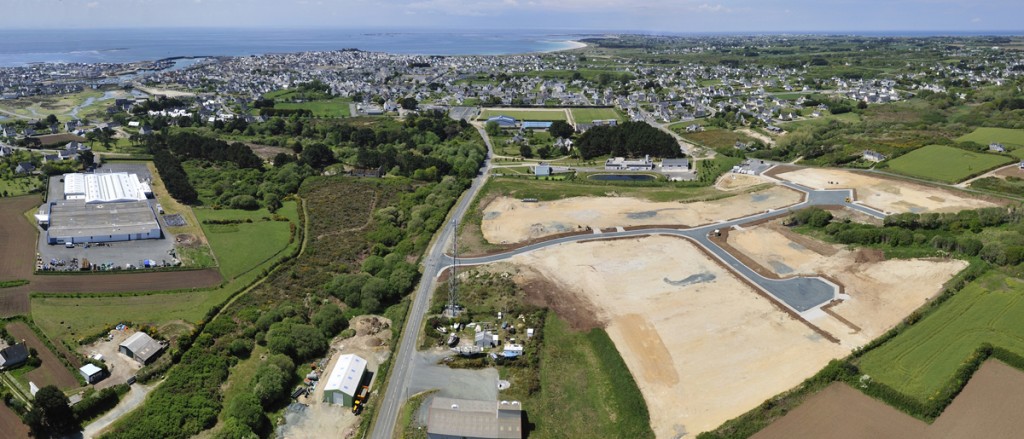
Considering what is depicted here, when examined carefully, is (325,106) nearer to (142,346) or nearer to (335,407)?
(142,346)

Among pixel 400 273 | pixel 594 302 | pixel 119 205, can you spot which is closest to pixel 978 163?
pixel 594 302

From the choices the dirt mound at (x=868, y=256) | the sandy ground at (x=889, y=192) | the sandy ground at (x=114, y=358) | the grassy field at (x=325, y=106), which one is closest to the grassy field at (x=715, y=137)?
the sandy ground at (x=889, y=192)

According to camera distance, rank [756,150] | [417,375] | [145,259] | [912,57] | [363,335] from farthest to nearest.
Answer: [912,57] < [756,150] < [145,259] < [363,335] < [417,375]

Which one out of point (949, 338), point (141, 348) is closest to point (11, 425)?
point (141, 348)

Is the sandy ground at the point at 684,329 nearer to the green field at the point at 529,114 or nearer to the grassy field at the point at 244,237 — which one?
the grassy field at the point at 244,237

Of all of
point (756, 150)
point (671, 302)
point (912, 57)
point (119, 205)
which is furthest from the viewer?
point (912, 57)

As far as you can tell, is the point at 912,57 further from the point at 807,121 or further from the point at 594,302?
the point at 594,302
